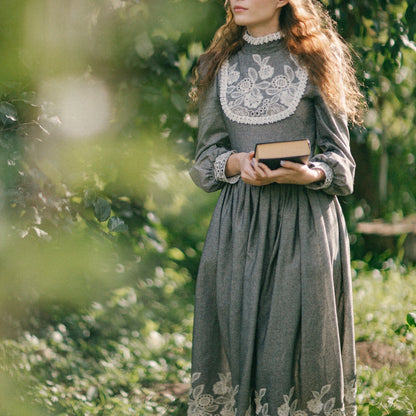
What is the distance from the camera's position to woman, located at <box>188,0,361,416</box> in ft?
5.49

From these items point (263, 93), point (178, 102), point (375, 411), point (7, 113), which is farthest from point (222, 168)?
point (375, 411)

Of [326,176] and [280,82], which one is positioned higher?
[280,82]

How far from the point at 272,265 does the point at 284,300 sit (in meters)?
0.11

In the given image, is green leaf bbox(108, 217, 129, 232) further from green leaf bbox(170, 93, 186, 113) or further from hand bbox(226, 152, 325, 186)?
green leaf bbox(170, 93, 186, 113)

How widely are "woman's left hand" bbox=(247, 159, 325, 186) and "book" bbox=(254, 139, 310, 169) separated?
0.02 meters

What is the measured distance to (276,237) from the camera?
173cm

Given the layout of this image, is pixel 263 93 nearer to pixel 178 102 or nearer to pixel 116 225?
pixel 116 225

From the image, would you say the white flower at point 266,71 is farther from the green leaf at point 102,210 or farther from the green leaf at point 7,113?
the green leaf at point 7,113

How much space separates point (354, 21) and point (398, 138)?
76.1 inches

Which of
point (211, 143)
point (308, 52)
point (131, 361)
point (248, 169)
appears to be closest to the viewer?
point (248, 169)

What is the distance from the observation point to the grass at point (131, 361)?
219 cm

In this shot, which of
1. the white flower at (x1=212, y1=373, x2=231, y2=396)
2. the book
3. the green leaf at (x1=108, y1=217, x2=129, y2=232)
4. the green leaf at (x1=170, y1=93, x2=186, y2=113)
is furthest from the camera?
the green leaf at (x1=170, y1=93, x2=186, y2=113)

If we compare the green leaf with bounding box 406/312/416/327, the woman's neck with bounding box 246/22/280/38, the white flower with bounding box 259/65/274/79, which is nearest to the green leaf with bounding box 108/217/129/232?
the white flower with bounding box 259/65/274/79

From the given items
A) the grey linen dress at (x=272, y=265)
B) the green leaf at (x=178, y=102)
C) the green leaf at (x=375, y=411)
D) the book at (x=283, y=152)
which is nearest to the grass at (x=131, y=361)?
the green leaf at (x=375, y=411)
